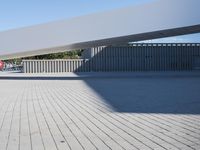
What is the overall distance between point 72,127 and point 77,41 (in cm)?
1771

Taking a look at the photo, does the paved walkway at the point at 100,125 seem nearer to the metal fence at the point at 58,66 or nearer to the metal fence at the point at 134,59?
the metal fence at the point at 58,66

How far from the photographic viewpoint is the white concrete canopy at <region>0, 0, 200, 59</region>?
2394 centimetres

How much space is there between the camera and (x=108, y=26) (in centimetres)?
2483

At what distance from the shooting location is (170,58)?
151 feet

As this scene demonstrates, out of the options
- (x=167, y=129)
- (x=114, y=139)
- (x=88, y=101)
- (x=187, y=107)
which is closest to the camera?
(x=114, y=139)

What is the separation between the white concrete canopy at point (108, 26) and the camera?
23.9 meters

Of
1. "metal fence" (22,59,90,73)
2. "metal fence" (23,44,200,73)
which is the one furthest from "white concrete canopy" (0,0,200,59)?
"metal fence" (23,44,200,73)

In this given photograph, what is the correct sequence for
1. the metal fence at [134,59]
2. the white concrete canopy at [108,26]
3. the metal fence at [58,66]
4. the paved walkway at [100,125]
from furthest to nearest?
the metal fence at [134,59], the metal fence at [58,66], the white concrete canopy at [108,26], the paved walkway at [100,125]

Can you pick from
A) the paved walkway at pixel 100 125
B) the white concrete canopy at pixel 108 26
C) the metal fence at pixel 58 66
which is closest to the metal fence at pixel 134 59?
the metal fence at pixel 58 66

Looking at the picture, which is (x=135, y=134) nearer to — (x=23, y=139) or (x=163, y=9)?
(x=23, y=139)

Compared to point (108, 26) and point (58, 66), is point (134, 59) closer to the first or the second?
point (58, 66)

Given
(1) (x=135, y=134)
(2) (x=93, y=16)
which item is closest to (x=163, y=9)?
(2) (x=93, y=16)

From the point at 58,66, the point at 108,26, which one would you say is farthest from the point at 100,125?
the point at 58,66

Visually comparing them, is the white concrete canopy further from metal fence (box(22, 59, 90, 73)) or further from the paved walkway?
metal fence (box(22, 59, 90, 73))
